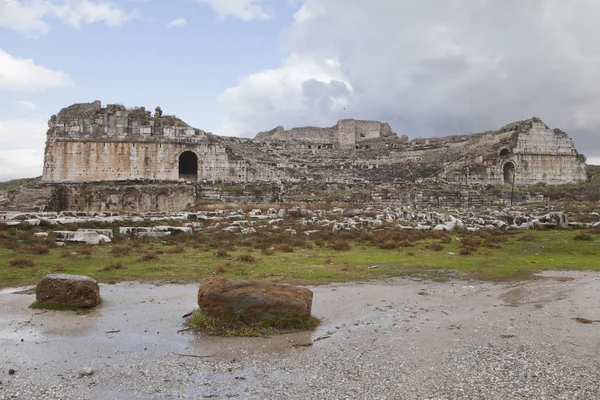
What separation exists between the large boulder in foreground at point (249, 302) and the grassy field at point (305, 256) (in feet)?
9.77

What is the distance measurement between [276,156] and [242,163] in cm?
699

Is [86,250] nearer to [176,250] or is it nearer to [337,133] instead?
[176,250]

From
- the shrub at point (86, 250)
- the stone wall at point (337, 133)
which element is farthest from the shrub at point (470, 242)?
the stone wall at point (337, 133)

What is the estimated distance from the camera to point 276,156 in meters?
41.8

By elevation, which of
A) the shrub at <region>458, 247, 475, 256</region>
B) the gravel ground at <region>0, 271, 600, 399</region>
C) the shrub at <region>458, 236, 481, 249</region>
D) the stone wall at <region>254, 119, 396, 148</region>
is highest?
the stone wall at <region>254, 119, 396, 148</region>

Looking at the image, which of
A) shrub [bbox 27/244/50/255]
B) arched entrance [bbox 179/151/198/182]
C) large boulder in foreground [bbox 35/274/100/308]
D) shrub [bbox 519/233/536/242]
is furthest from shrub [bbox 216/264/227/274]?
arched entrance [bbox 179/151/198/182]

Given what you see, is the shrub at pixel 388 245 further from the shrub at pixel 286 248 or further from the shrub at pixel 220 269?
the shrub at pixel 220 269

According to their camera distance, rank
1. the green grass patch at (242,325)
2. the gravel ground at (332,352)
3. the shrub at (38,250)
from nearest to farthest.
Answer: the gravel ground at (332,352)
the green grass patch at (242,325)
the shrub at (38,250)

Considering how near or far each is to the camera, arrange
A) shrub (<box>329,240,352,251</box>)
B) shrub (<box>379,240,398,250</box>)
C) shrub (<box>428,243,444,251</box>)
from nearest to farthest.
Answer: shrub (<box>428,243,444,251</box>) → shrub (<box>329,240,352,251</box>) → shrub (<box>379,240,398,250</box>)

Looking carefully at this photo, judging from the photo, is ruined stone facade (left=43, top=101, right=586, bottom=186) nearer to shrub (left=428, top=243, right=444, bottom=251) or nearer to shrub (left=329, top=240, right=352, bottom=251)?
shrub (left=329, top=240, right=352, bottom=251)

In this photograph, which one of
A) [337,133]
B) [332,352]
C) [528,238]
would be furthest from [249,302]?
[337,133]

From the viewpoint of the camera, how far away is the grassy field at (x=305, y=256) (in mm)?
10195

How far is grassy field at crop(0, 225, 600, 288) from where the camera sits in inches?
401

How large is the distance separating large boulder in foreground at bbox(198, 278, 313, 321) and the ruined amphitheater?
77.6 ft
